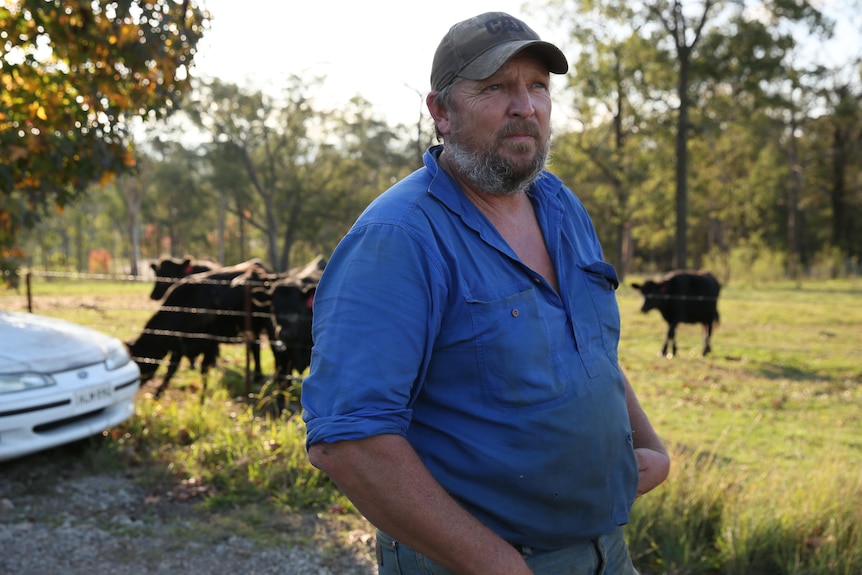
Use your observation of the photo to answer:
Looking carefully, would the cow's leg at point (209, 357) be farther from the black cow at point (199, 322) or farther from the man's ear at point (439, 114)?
the man's ear at point (439, 114)

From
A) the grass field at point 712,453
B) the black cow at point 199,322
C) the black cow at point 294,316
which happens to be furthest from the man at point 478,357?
the black cow at point 199,322

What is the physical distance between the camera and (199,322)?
9.21m

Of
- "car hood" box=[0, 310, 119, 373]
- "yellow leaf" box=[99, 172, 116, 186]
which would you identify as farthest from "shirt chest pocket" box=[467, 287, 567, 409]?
"yellow leaf" box=[99, 172, 116, 186]

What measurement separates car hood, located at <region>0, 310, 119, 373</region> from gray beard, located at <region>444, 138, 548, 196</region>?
4.52m

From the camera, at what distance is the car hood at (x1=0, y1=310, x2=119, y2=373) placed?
17.2ft

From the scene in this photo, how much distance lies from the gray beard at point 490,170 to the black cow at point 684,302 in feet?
38.1

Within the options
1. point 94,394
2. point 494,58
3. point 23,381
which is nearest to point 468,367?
point 494,58

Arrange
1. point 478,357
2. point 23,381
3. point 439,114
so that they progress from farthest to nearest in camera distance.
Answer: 1. point 23,381
2. point 439,114
3. point 478,357

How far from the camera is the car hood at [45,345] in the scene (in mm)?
5238

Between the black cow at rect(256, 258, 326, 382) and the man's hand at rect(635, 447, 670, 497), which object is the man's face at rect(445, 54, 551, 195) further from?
the black cow at rect(256, 258, 326, 382)

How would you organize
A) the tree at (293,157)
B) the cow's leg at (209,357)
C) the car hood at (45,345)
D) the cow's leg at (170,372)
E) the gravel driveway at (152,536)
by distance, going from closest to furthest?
1. the gravel driveway at (152,536)
2. the car hood at (45,345)
3. the cow's leg at (170,372)
4. the cow's leg at (209,357)
5. the tree at (293,157)

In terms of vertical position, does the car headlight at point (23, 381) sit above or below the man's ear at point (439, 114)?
below

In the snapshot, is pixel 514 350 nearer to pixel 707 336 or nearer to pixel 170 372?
pixel 170 372

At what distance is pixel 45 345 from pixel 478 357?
4951 mm
